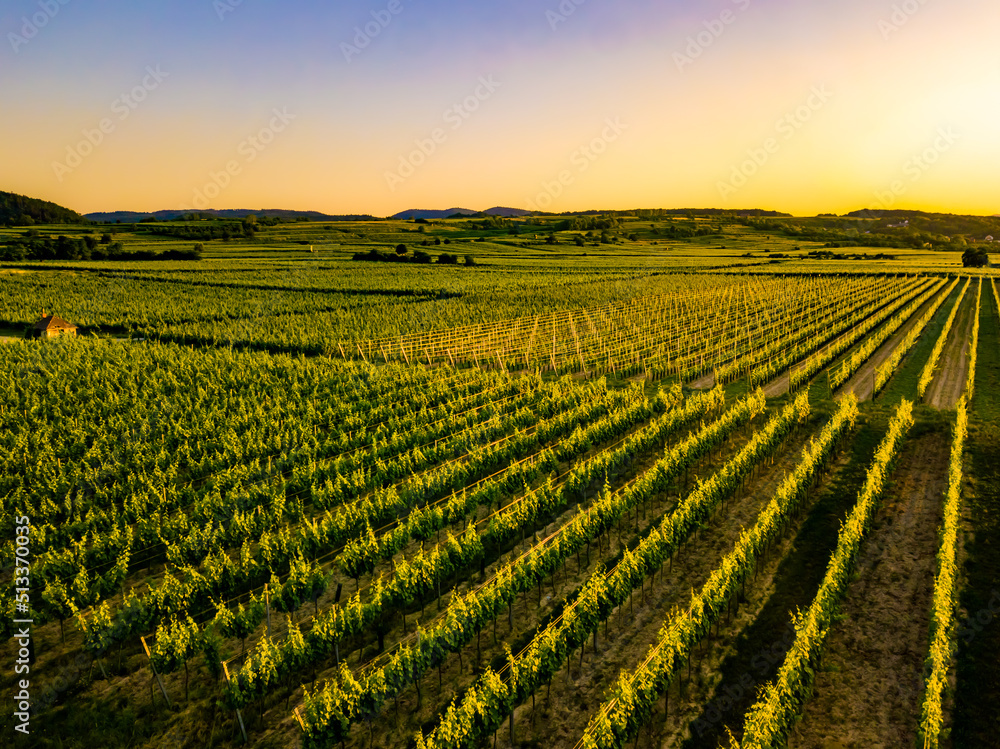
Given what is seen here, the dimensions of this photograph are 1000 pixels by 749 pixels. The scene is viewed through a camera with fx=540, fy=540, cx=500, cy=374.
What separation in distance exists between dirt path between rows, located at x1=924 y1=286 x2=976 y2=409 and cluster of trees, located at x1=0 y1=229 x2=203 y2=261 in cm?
10684

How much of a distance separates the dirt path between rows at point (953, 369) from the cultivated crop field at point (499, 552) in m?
0.34

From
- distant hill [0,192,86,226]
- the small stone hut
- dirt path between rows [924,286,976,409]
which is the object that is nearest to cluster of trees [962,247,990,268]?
dirt path between rows [924,286,976,409]

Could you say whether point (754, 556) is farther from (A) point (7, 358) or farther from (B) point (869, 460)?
(A) point (7, 358)

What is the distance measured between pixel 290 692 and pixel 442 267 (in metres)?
85.5

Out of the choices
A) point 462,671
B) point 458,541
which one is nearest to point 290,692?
point 462,671

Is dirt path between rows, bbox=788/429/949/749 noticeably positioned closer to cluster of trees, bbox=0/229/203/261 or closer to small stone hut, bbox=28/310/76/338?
small stone hut, bbox=28/310/76/338

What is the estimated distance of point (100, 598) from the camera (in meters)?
10.6

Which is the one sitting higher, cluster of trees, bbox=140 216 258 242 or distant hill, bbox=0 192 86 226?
distant hill, bbox=0 192 86 226

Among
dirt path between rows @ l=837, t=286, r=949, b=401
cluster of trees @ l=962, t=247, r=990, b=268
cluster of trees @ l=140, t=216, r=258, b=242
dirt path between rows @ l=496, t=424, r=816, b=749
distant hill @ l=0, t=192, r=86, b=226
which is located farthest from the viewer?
distant hill @ l=0, t=192, r=86, b=226

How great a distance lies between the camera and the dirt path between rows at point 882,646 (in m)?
7.84

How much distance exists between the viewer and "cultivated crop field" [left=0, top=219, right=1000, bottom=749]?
8.13 meters

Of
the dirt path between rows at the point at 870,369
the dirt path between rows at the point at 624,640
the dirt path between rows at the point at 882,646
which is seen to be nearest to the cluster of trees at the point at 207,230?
the dirt path between rows at the point at 870,369

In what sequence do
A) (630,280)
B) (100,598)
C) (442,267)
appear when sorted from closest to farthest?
(100,598), (630,280), (442,267)

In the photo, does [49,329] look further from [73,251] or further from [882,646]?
[73,251]
